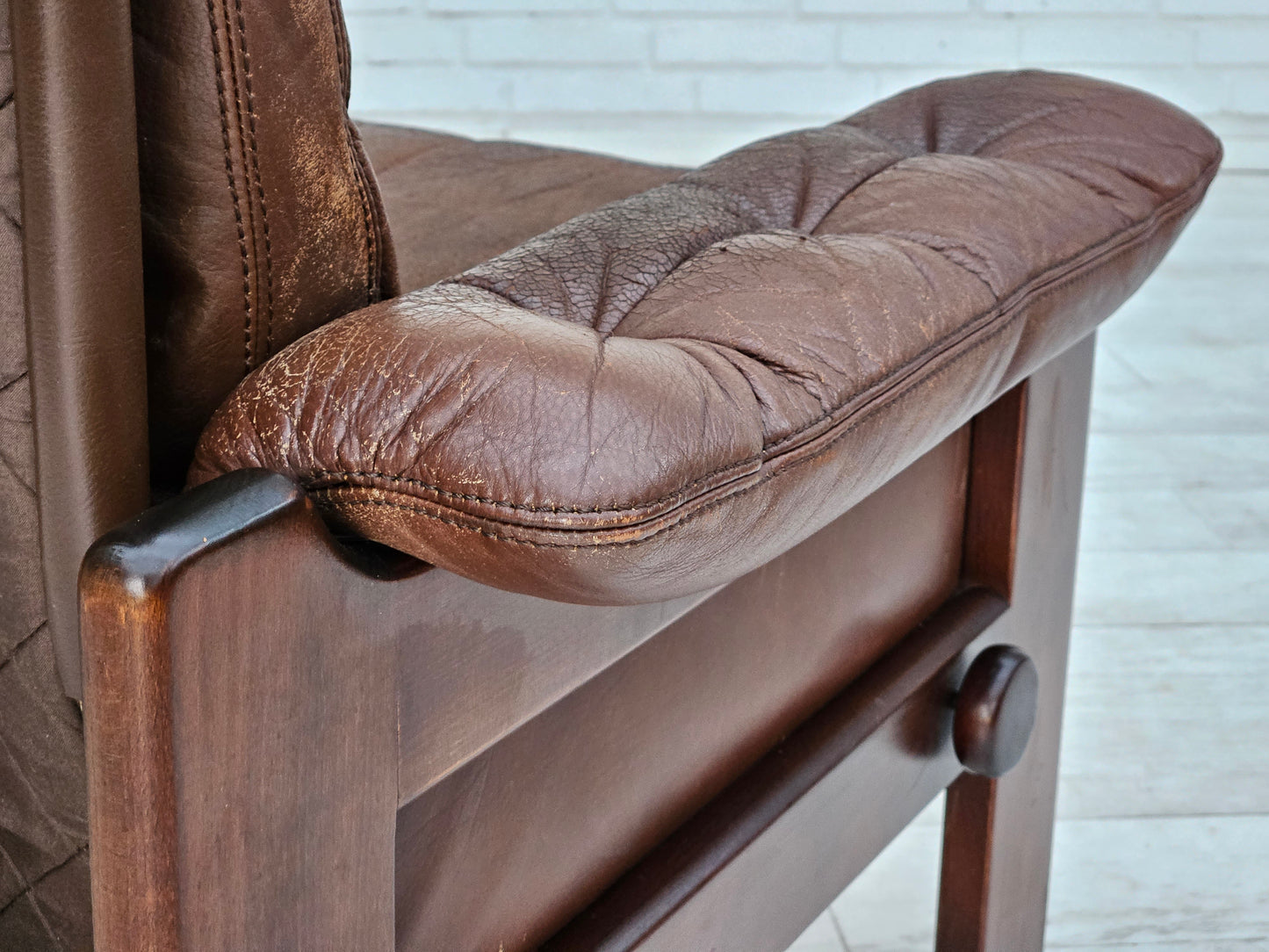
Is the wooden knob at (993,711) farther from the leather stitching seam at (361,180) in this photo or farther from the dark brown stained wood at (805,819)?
the leather stitching seam at (361,180)

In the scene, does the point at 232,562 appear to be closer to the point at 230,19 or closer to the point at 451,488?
the point at 451,488

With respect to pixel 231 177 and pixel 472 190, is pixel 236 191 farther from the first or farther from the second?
pixel 472 190

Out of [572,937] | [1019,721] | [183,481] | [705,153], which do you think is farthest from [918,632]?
[705,153]

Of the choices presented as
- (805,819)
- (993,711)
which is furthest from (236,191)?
(993,711)

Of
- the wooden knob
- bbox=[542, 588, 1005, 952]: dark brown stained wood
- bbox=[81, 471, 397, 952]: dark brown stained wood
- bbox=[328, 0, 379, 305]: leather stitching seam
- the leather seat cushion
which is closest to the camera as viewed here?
bbox=[81, 471, 397, 952]: dark brown stained wood

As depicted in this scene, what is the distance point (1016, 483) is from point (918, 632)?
0.36 ft

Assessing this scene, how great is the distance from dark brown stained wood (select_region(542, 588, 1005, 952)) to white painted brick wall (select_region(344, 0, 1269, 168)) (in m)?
3.08

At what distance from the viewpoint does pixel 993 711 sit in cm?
80

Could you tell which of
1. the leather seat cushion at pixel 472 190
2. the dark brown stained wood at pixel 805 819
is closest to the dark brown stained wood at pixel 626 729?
the dark brown stained wood at pixel 805 819

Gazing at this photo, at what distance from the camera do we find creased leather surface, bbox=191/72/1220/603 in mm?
410

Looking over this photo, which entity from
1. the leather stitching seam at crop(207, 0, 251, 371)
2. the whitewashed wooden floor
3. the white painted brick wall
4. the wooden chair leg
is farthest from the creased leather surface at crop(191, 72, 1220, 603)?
the white painted brick wall

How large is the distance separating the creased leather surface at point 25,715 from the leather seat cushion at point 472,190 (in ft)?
1.34

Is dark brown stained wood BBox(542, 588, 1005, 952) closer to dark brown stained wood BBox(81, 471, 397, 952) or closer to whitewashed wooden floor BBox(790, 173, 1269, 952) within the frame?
dark brown stained wood BBox(81, 471, 397, 952)

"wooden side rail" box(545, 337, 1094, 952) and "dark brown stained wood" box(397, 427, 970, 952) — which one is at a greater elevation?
"dark brown stained wood" box(397, 427, 970, 952)
